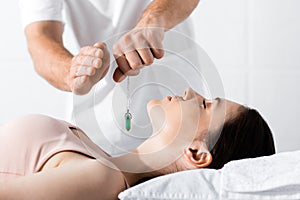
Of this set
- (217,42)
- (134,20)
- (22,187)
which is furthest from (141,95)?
(217,42)

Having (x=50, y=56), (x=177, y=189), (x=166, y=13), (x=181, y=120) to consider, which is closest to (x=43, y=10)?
(x=50, y=56)

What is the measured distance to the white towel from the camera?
964 millimetres

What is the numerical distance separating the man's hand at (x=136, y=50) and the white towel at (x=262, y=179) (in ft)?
0.73

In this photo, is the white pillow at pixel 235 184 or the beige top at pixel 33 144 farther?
the beige top at pixel 33 144

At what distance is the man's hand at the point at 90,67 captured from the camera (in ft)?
3.27

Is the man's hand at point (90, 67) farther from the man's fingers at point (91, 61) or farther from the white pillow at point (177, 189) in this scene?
the white pillow at point (177, 189)

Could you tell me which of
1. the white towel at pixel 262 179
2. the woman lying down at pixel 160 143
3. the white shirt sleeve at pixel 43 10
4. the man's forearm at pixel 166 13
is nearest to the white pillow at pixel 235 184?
the white towel at pixel 262 179

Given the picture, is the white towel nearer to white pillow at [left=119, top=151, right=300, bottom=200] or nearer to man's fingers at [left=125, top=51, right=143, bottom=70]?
white pillow at [left=119, top=151, right=300, bottom=200]

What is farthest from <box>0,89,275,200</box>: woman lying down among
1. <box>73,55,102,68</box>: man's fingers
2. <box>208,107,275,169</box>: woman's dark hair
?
<box>73,55,102,68</box>: man's fingers

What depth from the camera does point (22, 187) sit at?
3.34 feet

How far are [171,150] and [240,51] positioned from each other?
42.4 inches

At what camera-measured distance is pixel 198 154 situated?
1264 millimetres

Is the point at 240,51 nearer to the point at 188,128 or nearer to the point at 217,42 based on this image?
the point at 217,42

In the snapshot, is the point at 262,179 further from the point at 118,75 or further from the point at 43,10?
the point at 43,10
